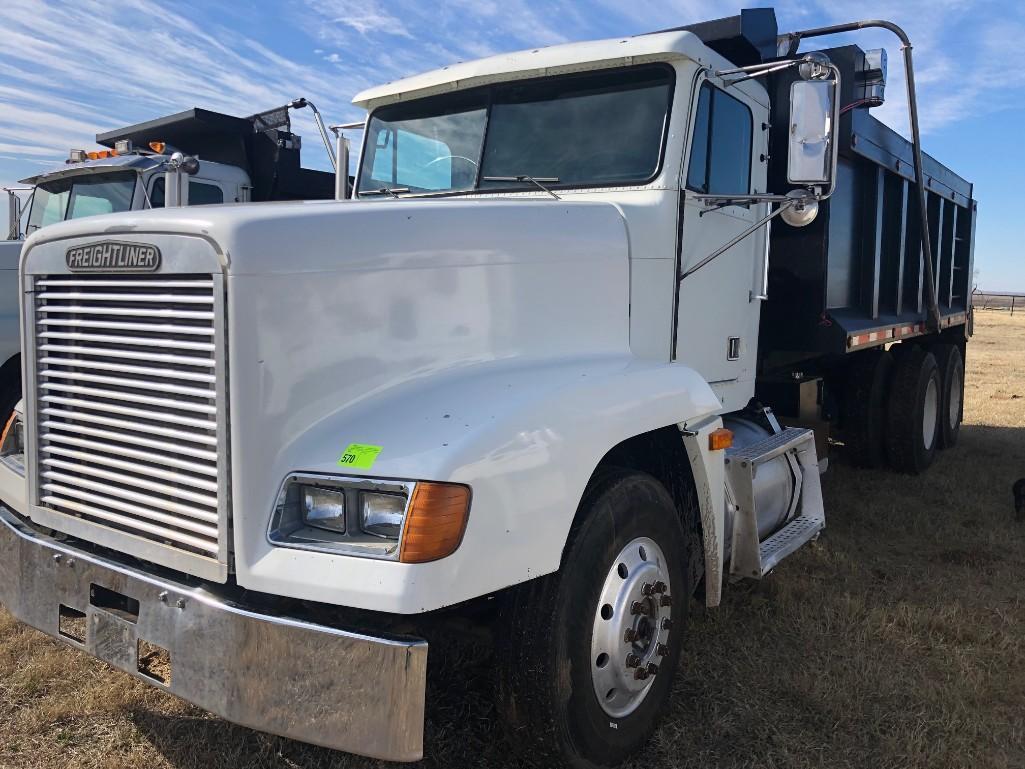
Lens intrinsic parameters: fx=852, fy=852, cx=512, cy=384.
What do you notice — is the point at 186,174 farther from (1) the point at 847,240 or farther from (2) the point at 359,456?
(2) the point at 359,456

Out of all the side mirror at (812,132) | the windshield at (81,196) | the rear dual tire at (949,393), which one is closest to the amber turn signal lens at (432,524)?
the side mirror at (812,132)

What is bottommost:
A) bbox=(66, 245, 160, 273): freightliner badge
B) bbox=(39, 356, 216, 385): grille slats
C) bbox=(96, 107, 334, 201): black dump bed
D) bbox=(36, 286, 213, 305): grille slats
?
bbox=(39, 356, 216, 385): grille slats

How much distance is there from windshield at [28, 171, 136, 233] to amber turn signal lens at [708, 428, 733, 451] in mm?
5963

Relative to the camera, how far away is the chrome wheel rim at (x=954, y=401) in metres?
8.58

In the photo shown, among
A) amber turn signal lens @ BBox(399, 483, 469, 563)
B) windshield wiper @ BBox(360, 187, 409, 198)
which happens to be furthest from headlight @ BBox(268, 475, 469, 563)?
windshield wiper @ BBox(360, 187, 409, 198)

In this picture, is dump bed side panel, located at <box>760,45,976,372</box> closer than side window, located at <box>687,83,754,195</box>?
No

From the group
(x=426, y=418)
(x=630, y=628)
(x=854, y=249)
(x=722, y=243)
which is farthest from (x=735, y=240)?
(x=854, y=249)

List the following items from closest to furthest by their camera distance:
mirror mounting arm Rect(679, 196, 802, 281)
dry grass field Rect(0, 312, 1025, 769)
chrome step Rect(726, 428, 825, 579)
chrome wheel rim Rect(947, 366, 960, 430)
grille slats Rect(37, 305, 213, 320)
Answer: grille slats Rect(37, 305, 213, 320), dry grass field Rect(0, 312, 1025, 769), mirror mounting arm Rect(679, 196, 802, 281), chrome step Rect(726, 428, 825, 579), chrome wheel rim Rect(947, 366, 960, 430)

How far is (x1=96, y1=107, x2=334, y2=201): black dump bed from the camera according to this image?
27.8 ft

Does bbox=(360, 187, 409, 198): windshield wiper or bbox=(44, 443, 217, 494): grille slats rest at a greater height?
bbox=(360, 187, 409, 198): windshield wiper

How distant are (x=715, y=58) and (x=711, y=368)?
4.65 ft

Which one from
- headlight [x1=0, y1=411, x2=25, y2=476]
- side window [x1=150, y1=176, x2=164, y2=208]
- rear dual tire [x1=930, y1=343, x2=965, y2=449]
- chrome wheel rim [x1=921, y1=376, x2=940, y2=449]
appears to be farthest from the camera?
rear dual tire [x1=930, y1=343, x2=965, y2=449]

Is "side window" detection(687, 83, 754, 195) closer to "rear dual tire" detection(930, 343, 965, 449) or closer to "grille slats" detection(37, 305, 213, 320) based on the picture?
"grille slats" detection(37, 305, 213, 320)

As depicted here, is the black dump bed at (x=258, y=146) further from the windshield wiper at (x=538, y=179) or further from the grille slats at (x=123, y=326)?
the grille slats at (x=123, y=326)
